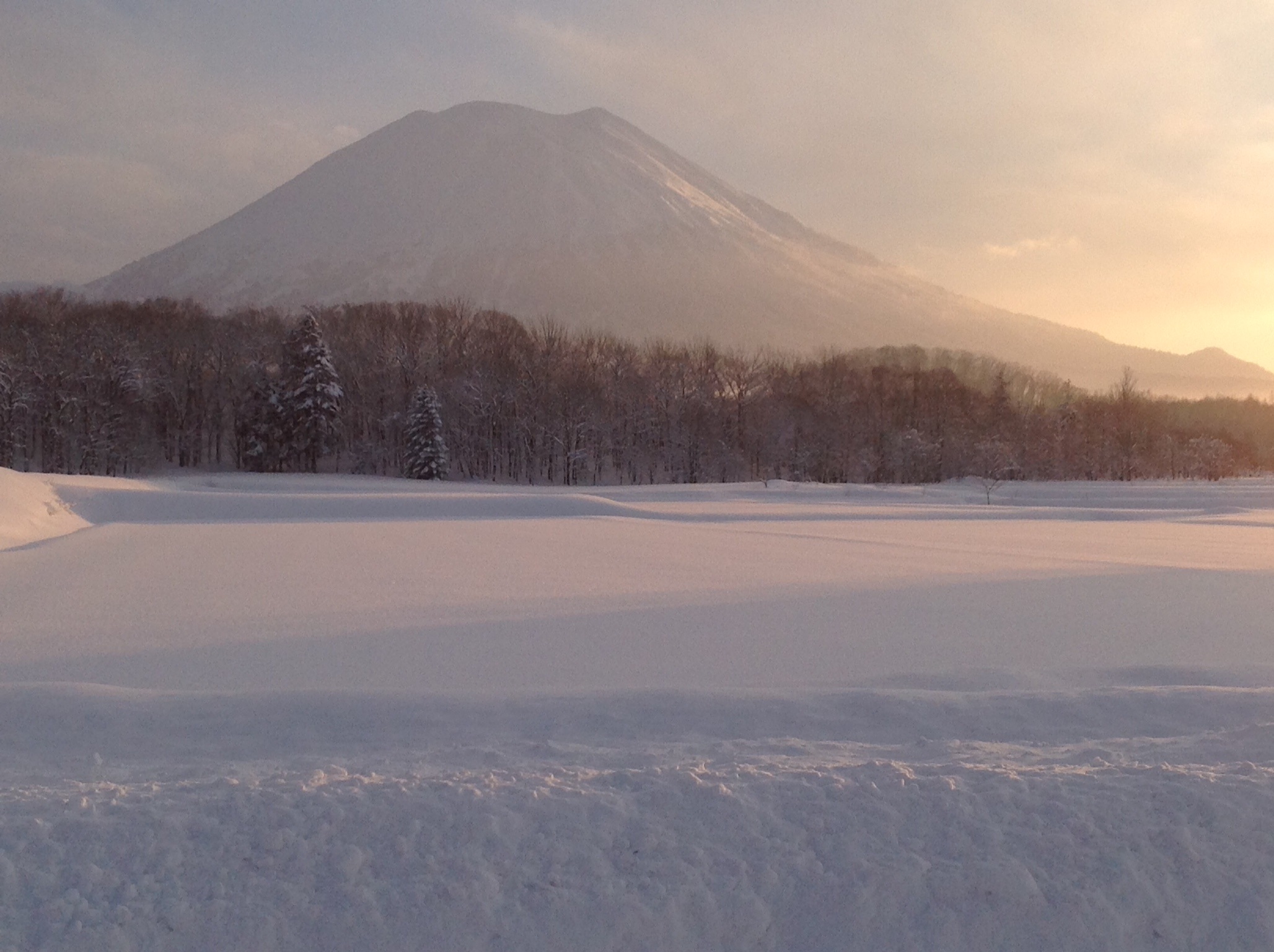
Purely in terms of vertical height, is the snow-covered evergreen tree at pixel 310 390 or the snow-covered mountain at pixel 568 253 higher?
the snow-covered mountain at pixel 568 253

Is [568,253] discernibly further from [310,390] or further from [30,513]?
[30,513]

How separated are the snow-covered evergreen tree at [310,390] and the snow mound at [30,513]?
2517cm

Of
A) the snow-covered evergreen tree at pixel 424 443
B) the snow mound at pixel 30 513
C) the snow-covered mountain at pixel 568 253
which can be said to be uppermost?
the snow-covered mountain at pixel 568 253

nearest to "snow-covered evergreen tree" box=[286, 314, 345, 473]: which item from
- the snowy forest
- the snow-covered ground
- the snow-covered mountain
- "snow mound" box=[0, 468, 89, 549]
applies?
the snowy forest

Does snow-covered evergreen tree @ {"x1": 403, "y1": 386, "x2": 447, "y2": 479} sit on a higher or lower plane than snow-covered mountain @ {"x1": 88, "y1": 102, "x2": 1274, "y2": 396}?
lower

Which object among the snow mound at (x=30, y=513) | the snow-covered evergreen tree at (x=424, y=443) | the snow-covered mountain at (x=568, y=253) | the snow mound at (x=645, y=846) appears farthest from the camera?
the snow-covered mountain at (x=568, y=253)

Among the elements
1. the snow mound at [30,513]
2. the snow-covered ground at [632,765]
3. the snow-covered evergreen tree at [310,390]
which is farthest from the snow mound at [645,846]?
the snow-covered evergreen tree at [310,390]

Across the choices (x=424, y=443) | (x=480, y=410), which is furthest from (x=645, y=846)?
(x=480, y=410)

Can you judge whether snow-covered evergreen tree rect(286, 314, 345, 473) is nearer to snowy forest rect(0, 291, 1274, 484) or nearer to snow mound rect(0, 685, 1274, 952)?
snowy forest rect(0, 291, 1274, 484)

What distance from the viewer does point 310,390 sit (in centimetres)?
4400

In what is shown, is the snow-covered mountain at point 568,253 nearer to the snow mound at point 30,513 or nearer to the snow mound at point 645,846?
the snow mound at point 30,513

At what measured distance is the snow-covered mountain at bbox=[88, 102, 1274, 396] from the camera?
357 ft

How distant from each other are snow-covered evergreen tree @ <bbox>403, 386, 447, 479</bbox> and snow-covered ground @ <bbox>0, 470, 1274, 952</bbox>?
32673mm

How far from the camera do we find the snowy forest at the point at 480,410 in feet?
142
